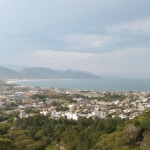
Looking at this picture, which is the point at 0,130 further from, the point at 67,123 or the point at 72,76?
the point at 72,76

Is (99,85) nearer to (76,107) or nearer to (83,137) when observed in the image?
(76,107)

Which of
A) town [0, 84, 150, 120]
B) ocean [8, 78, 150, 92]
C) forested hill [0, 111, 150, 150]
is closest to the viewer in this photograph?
forested hill [0, 111, 150, 150]

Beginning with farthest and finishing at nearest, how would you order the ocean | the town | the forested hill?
the ocean, the town, the forested hill

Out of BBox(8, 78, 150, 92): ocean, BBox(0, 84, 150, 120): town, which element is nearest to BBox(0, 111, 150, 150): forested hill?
BBox(0, 84, 150, 120): town

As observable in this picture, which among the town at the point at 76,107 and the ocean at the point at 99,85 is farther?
the ocean at the point at 99,85

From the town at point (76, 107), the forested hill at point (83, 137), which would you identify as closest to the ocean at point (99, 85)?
the town at point (76, 107)

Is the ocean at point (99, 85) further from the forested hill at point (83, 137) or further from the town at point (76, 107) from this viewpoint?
the forested hill at point (83, 137)

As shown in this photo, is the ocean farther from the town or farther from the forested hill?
the forested hill

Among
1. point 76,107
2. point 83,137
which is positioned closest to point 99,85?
point 76,107

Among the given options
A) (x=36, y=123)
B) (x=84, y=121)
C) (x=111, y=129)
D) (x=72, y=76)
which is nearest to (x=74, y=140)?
(x=111, y=129)
